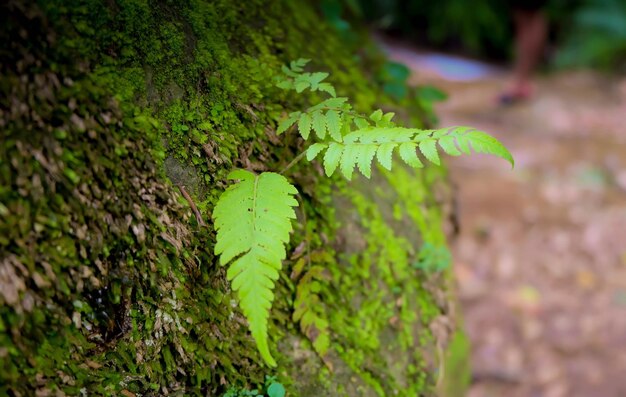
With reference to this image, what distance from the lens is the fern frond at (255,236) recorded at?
159cm

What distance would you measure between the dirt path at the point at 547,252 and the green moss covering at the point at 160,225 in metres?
1.64

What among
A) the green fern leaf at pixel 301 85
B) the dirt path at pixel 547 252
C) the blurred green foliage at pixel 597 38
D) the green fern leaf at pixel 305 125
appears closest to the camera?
the green fern leaf at pixel 305 125

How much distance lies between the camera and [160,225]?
6.05ft

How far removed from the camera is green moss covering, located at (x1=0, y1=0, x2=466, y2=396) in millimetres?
1603

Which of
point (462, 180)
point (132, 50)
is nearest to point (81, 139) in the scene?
point (132, 50)

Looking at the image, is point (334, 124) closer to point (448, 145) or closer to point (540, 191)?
point (448, 145)

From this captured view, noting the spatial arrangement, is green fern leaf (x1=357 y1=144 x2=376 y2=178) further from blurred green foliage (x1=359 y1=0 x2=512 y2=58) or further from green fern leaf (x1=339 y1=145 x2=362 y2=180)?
blurred green foliage (x1=359 y1=0 x2=512 y2=58)

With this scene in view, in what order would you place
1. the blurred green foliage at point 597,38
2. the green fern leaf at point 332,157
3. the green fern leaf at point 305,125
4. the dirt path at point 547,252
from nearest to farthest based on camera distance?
the green fern leaf at point 332,157, the green fern leaf at point 305,125, the dirt path at point 547,252, the blurred green foliage at point 597,38

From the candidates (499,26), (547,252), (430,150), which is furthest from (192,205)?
(499,26)

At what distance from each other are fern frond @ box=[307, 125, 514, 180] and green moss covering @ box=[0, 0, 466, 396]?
0.42m

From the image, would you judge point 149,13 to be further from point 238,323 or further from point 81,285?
point 238,323

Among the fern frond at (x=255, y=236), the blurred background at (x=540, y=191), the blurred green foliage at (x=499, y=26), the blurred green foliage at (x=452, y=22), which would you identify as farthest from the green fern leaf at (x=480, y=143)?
the blurred green foliage at (x=452, y=22)

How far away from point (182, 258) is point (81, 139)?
53 cm

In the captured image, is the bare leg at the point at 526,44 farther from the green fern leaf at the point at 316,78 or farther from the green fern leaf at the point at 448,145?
the green fern leaf at the point at 448,145
